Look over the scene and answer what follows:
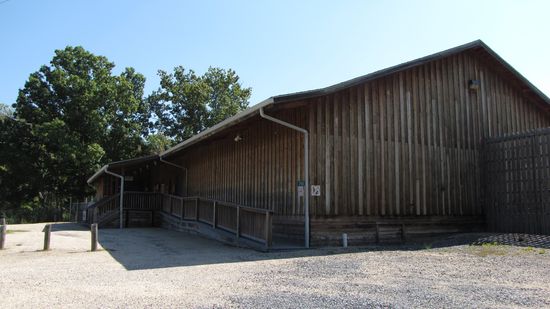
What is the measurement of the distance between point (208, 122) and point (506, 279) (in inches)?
1381

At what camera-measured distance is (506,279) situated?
724cm

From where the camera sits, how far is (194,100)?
4019cm

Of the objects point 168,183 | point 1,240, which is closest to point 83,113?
point 168,183

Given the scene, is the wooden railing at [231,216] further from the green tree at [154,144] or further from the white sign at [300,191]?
the green tree at [154,144]

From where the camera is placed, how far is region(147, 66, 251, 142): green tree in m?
40.5

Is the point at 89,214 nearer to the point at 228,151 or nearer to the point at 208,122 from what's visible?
the point at 228,151

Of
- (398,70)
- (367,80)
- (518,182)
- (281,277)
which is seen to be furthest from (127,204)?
(518,182)

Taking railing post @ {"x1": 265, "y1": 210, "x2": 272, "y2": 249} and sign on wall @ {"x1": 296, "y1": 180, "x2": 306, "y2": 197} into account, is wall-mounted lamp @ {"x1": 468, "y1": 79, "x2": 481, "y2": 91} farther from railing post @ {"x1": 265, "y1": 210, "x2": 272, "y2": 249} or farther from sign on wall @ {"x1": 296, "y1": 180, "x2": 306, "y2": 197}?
railing post @ {"x1": 265, "y1": 210, "x2": 272, "y2": 249}

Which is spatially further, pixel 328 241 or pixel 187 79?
pixel 187 79

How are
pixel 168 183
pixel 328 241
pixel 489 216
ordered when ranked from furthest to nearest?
pixel 168 183 < pixel 489 216 < pixel 328 241

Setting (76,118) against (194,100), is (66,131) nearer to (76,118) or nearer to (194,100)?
(76,118)

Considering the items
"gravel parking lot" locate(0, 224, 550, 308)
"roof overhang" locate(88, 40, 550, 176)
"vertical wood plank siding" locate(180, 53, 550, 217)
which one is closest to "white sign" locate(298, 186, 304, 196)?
"vertical wood plank siding" locate(180, 53, 550, 217)

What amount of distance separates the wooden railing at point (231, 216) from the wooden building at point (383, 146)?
1104mm

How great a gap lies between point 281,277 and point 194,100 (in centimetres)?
3384
